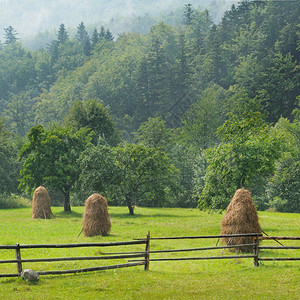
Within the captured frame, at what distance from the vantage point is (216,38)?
125062 millimetres

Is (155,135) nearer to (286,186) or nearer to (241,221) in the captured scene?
(286,186)

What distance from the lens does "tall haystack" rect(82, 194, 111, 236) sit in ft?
90.9

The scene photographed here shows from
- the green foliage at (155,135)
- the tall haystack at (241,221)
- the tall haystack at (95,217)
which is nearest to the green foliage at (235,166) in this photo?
the tall haystack at (95,217)

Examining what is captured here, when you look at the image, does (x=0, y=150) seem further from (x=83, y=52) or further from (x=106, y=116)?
(x=83, y=52)

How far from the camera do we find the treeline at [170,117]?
44419 millimetres

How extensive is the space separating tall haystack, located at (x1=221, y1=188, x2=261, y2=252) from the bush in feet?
140

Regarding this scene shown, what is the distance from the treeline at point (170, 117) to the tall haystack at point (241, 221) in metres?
10.7

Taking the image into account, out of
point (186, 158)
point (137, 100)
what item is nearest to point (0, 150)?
point (186, 158)

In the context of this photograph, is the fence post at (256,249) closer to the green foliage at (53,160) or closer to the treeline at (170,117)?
the treeline at (170,117)

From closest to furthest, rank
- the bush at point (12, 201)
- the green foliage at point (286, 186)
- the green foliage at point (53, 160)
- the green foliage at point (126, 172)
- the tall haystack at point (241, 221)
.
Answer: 1. the tall haystack at point (241, 221)
2. the green foliage at point (126, 172)
3. the green foliage at point (53, 160)
4. the green foliage at point (286, 186)
5. the bush at point (12, 201)

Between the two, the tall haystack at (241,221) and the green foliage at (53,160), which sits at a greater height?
the green foliage at (53,160)

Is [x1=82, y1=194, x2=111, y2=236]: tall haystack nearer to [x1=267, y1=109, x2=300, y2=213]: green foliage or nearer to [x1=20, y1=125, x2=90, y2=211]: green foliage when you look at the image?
[x1=20, y1=125, x2=90, y2=211]: green foliage

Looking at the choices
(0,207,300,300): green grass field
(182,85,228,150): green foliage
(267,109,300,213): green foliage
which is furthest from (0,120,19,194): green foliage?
(0,207,300,300): green grass field

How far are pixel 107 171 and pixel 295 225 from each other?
1998cm
